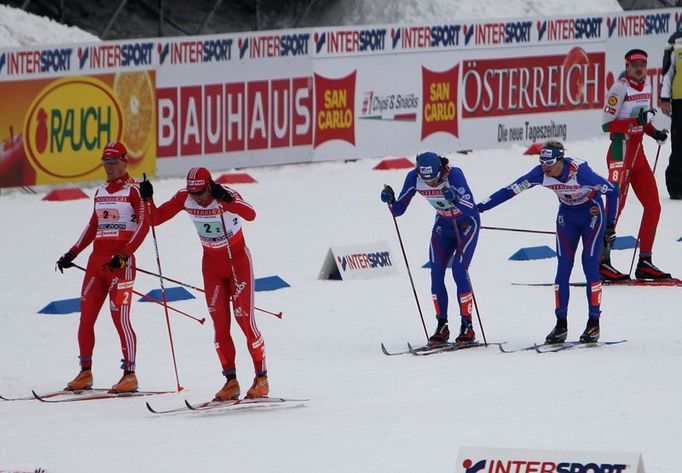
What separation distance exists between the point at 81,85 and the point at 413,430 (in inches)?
481

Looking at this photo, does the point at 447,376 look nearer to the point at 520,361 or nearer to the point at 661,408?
the point at 520,361

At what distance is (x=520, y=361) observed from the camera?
1248cm

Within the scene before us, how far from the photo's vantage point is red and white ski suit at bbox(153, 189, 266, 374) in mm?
11172

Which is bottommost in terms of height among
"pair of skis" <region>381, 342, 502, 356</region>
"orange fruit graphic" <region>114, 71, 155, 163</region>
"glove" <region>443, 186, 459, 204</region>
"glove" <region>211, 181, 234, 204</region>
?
"pair of skis" <region>381, 342, 502, 356</region>

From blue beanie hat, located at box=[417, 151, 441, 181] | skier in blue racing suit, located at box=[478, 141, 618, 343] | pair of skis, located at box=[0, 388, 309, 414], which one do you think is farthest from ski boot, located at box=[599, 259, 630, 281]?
pair of skis, located at box=[0, 388, 309, 414]

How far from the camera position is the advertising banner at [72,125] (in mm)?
20547

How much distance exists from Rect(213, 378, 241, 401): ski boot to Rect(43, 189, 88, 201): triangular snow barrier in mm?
10361

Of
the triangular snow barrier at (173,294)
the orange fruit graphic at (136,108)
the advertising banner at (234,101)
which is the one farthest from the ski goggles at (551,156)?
the advertising banner at (234,101)

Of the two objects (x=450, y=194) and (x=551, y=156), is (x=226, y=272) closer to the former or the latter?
(x=450, y=194)

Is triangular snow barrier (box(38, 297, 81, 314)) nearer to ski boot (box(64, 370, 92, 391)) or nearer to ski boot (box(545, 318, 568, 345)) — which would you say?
ski boot (box(64, 370, 92, 391))

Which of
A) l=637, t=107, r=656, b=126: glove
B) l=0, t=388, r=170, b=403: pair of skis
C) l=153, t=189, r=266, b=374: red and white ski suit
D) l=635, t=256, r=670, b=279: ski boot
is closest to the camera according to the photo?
l=153, t=189, r=266, b=374: red and white ski suit

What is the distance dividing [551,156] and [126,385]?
3804 mm

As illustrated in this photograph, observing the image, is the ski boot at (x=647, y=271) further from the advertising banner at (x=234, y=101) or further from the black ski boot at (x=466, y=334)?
the advertising banner at (x=234, y=101)

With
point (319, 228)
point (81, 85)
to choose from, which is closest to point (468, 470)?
point (319, 228)
